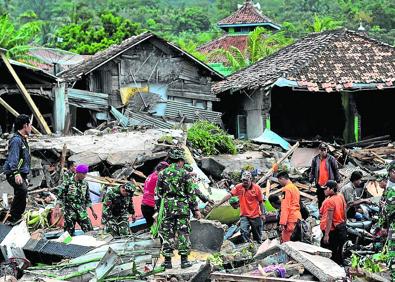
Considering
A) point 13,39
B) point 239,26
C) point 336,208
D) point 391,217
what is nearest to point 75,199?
point 336,208

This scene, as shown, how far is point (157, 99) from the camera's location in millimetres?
26812

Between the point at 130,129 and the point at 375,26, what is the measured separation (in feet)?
150

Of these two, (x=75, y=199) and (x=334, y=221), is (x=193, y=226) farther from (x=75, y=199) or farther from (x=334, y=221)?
(x=334, y=221)

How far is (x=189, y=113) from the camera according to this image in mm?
27141

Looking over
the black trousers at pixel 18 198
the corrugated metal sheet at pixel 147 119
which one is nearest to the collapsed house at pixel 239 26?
the corrugated metal sheet at pixel 147 119

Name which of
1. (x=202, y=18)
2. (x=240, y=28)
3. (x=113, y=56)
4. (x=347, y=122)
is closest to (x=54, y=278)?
(x=113, y=56)

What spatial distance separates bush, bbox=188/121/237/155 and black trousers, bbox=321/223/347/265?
946 centimetres

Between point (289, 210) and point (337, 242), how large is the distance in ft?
2.84

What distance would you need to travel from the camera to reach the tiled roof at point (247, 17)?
50.8 meters

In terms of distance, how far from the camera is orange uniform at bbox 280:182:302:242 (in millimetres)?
11125

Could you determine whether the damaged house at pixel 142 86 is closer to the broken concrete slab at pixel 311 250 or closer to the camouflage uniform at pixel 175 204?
the camouflage uniform at pixel 175 204

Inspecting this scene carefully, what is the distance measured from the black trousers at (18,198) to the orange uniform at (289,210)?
13.5 ft

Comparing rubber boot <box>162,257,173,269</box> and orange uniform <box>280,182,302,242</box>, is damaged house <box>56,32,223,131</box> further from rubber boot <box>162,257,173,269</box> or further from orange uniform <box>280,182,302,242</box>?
rubber boot <box>162,257,173,269</box>

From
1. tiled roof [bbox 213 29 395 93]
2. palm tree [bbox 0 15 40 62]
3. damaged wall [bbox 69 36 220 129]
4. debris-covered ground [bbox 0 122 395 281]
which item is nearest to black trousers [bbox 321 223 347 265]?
debris-covered ground [bbox 0 122 395 281]
